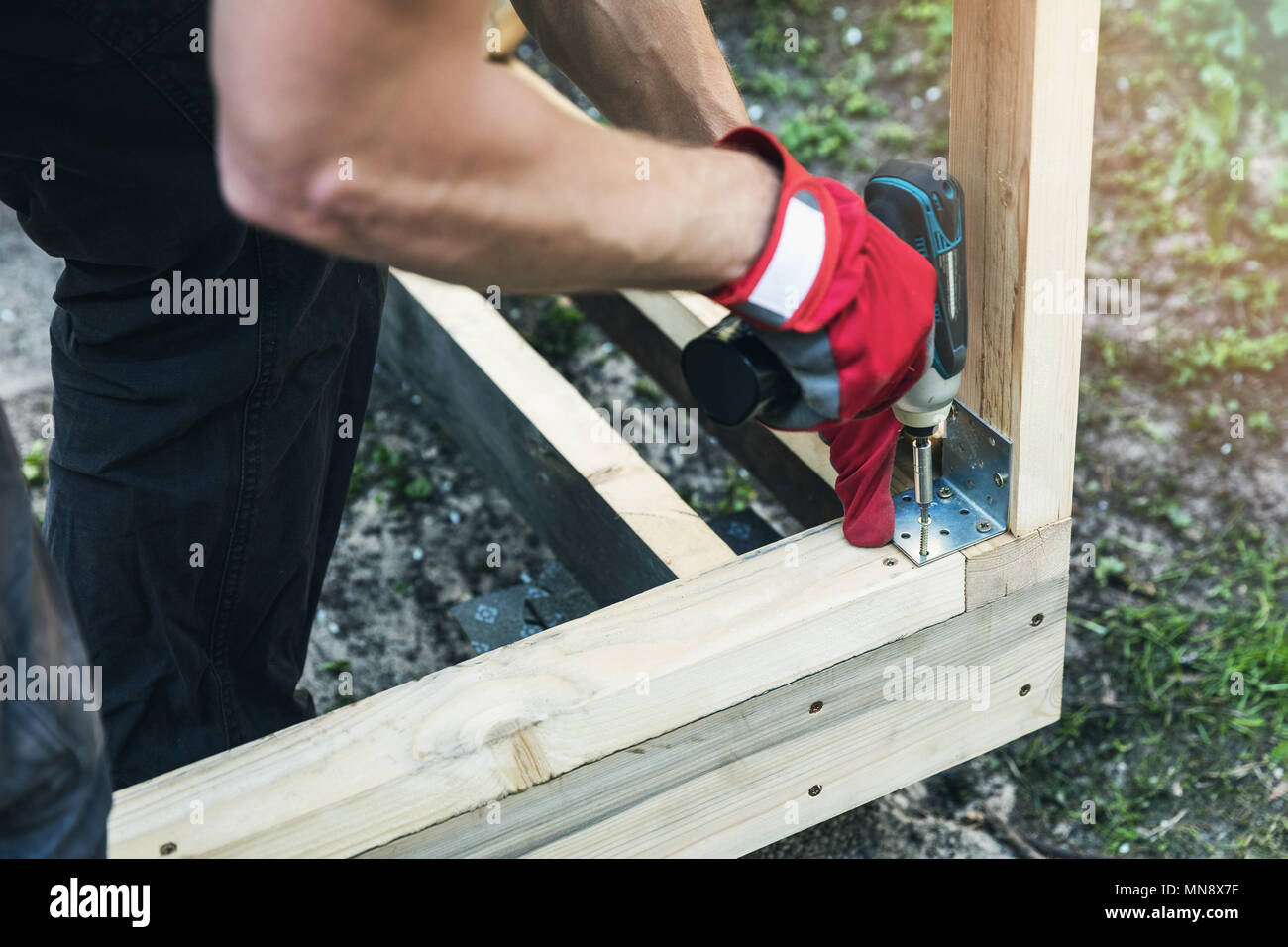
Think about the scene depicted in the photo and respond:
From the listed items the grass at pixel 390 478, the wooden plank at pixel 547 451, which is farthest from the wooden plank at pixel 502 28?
the grass at pixel 390 478

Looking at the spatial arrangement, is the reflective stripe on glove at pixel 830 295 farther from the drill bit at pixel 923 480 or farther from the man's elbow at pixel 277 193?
the man's elbow at pixel 277 193

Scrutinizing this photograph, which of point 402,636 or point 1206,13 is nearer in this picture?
point 402,636

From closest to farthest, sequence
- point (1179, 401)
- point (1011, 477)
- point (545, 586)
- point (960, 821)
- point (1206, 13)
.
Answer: point (1011, 477) → point (960, 821) → point (545, 586) → point (1179, 401) → point (1206, 13)

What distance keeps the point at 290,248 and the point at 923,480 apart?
2.48 ft

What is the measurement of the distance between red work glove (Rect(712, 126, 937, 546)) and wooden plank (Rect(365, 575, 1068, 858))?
0.37m

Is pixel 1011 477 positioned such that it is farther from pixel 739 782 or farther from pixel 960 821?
pixel 960 821

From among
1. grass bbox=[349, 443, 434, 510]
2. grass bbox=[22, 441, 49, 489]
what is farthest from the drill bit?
grass bbox=[22, 441, 49, 489]

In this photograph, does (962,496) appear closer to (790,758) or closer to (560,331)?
(790,758)

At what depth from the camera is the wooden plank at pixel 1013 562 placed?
1.40 metres

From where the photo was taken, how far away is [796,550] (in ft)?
4.64

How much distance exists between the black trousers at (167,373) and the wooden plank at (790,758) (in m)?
0.51

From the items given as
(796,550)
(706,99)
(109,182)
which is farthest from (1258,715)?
(109,182)
